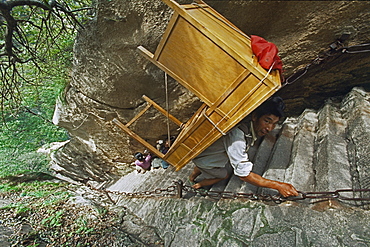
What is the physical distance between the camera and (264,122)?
231cm

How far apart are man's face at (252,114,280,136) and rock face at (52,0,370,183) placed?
0.73 m

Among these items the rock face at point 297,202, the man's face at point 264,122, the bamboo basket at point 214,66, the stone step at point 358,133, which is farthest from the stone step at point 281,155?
the bamboo basket at point 214,66

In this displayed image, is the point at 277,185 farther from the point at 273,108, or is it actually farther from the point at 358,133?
the point at 358,133

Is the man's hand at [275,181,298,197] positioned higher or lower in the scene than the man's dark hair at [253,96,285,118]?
lower

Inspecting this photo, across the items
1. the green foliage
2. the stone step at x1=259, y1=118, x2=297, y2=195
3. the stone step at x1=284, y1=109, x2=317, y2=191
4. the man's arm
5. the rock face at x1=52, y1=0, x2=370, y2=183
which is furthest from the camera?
the green foliage

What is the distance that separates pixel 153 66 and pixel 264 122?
1973 millimetres

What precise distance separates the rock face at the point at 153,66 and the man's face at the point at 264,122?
73 cm

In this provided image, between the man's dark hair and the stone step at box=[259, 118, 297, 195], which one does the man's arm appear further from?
the man's dark hair

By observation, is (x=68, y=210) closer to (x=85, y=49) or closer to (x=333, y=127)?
(x=85, y=49)

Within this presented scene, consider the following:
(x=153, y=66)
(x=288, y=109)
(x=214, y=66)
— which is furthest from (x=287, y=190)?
(x=153, y=66)

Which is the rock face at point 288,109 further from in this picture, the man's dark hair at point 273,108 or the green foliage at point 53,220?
the green foliage at point 53,220

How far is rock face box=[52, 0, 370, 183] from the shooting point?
91.8 inches

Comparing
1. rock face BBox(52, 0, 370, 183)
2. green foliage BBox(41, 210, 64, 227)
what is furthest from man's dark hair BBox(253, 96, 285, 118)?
green foliage BBox(41, 210, 64, 227)

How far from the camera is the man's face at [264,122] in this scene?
2.28 metres
